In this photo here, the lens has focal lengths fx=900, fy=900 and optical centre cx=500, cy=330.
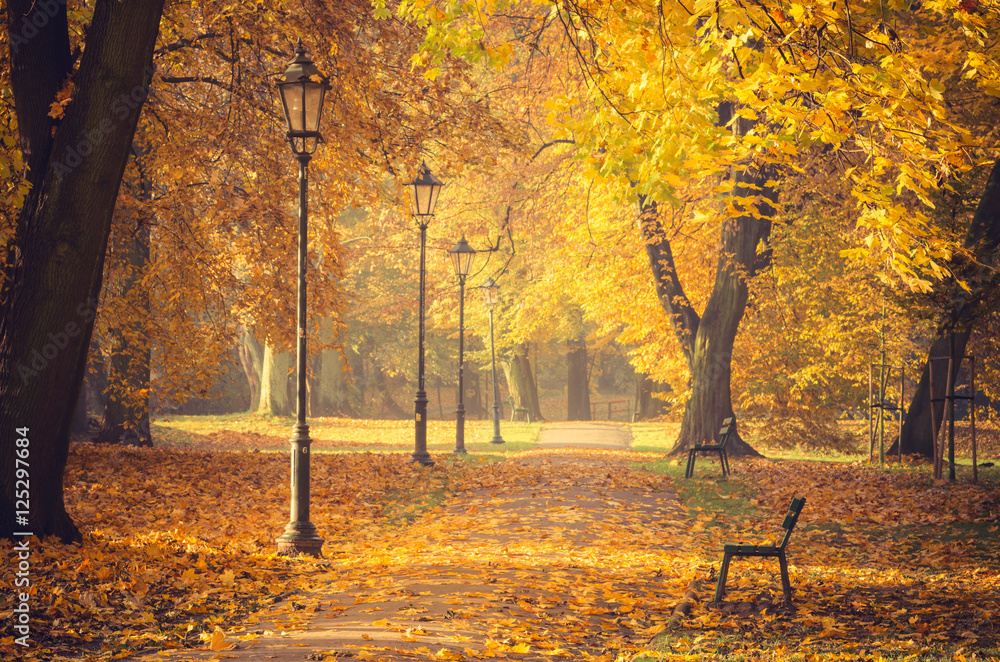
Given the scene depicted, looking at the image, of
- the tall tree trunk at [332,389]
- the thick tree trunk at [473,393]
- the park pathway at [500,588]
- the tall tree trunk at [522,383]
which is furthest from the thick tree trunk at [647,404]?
the park pathway at [500,588]

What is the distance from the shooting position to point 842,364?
19641 mm

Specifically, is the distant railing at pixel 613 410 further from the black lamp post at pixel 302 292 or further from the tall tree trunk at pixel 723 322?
the black lamp post at pixel 302 292

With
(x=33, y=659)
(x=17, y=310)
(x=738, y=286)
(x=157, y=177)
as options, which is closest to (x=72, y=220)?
(x=17, y=310)

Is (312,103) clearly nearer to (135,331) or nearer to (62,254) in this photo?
(62,254)

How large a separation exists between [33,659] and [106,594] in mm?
1264

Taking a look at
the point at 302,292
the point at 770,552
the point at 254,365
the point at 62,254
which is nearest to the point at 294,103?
the point at 302,292

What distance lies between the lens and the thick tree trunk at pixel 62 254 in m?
7.55

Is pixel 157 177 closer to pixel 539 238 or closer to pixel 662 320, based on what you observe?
pixel 662 320

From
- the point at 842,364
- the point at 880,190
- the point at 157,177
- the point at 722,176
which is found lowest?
the point at 842,364

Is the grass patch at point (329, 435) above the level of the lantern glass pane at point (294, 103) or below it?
below

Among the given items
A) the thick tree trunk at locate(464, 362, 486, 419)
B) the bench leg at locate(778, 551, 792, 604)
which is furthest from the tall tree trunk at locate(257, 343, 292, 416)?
the bench leg at locate(778, 551, 792, 604)

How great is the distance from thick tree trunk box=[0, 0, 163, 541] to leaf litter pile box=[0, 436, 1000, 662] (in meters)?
0.88

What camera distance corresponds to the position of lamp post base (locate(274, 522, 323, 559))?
8.84 meters

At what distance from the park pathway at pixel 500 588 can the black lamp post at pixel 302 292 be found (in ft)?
1.59
